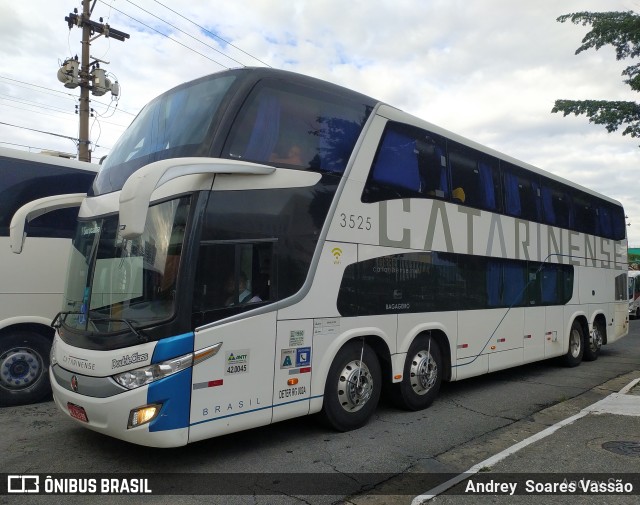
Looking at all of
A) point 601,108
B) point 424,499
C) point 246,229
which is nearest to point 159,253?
point 246,229

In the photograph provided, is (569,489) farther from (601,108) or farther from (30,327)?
(601,108)

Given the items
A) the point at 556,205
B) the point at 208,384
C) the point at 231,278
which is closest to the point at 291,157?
the point at 231,278

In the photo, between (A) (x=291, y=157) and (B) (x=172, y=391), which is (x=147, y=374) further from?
(A) (x=291, y=157)

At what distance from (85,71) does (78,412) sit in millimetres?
14628

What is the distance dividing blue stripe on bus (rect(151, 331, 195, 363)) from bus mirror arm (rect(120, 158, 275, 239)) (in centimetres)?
105

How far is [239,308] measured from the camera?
204 inches

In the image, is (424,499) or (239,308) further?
(239,308)

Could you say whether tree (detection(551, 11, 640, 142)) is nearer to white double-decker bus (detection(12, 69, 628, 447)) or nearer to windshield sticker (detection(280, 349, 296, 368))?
white double-decker bus (detection(12, 69, 628, 447))

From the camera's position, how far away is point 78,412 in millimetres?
4988

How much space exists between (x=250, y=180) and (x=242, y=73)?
1187 millimetres

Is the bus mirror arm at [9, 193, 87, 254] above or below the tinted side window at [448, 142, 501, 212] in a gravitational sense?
below

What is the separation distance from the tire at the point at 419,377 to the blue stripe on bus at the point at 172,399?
333 centimetres

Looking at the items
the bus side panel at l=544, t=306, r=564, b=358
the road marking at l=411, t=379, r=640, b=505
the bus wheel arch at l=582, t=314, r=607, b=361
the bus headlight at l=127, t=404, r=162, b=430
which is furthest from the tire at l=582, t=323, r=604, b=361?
the bus headlight at l=127, t=404, r=162, b=430

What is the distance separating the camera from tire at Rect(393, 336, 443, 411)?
283 inches
